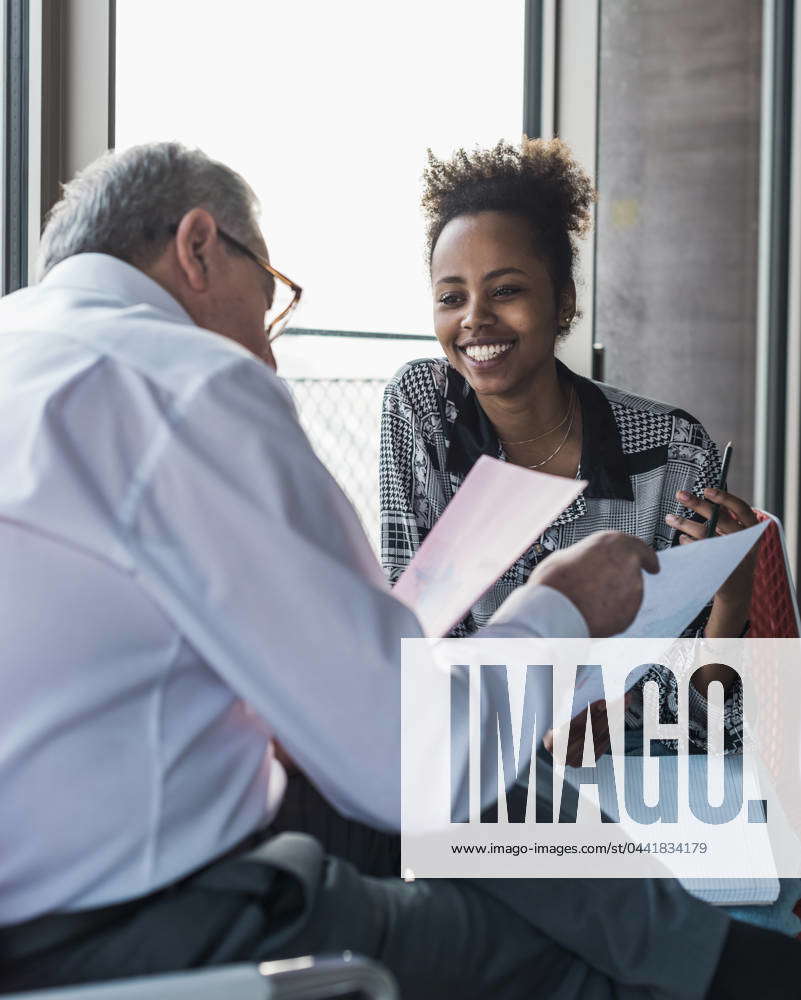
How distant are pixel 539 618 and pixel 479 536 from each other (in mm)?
127

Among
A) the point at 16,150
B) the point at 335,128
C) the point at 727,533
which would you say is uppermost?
the point at 335,128

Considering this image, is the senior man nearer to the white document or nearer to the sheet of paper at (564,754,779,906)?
the white document

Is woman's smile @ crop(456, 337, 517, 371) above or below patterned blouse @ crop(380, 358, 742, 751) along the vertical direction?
above

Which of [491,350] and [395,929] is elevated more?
[491,350]

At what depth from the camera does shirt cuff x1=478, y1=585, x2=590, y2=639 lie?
929mm

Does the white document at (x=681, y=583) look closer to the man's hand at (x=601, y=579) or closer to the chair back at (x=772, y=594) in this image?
the man's hand at (x=601, y=579)

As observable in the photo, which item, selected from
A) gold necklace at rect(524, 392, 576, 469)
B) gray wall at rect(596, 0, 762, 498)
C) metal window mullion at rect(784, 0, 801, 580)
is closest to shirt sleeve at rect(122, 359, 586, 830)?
gold necklace at rect(524, 392, 576, 469)

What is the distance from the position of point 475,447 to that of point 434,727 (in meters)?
1.04

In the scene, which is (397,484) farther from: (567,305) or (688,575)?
(688,575)

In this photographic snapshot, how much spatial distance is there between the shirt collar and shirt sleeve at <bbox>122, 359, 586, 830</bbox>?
8.9 inches

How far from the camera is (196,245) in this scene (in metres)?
1.06

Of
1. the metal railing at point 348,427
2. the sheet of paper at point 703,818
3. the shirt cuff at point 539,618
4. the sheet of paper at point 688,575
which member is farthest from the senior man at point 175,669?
the metal railing at point 348,427

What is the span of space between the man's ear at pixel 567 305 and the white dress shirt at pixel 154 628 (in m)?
1.24

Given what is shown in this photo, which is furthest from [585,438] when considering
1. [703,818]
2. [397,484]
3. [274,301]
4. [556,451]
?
[274,301]
